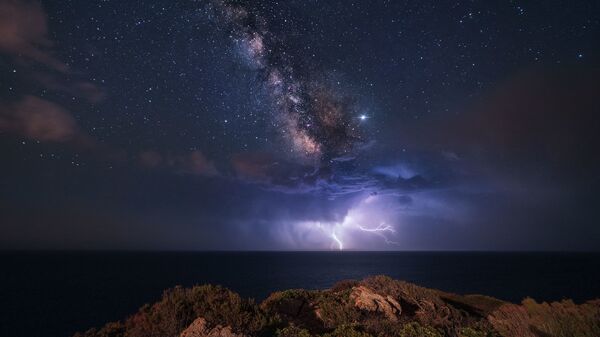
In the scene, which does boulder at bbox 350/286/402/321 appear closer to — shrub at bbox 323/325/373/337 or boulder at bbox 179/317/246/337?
shrub at bbox 323/325/373/337

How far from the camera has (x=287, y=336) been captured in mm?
8008

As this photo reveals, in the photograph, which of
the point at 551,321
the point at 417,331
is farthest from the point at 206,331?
the point at 551,321

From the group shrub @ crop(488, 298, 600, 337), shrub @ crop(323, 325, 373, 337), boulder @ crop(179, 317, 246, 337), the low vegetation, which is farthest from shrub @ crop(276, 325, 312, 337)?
shrub @ crop(488, 298, 600, 337)

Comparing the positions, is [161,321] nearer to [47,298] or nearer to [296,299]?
[296,299]

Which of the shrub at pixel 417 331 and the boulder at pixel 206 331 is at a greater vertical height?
the boulder at pixel 206 331

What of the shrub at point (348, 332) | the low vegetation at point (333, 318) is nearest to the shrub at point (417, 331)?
the low vegetation at point (333, 318)

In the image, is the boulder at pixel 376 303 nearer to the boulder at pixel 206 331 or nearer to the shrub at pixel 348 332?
the shrub at pixel 348 332

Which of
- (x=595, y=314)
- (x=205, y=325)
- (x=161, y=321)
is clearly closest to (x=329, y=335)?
(x=205, y=325)

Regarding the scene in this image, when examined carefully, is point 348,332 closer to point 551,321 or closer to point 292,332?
point 292,332

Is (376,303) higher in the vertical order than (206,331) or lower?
lower

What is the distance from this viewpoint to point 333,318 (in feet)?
33.2

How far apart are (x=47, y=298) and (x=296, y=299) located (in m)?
66.2

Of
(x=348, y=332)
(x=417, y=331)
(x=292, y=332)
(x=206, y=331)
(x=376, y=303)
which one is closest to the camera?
(x=206, y=331)

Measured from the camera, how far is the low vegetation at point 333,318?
8.30 m
